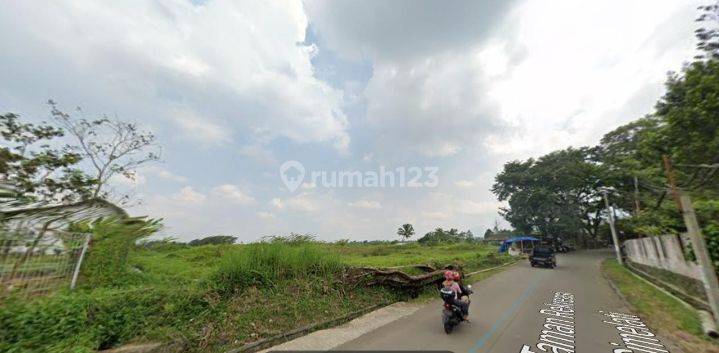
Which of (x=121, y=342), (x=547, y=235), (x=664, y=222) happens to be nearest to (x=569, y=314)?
(x=664, y=222)

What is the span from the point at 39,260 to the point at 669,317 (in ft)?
50.6

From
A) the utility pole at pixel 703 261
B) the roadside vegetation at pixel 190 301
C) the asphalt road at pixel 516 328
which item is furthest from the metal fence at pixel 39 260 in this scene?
the utility pole at pixel 703 261

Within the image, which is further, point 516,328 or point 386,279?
point 386,279

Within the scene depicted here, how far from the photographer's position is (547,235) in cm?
4319

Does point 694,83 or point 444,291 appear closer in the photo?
point 444,291

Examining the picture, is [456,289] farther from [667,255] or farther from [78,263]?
[667,255]

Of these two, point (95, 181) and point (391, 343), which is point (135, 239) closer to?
point (95, 181)

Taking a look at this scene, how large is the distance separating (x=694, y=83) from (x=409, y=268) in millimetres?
12953

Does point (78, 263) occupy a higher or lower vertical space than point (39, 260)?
lower

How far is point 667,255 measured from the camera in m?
14.1

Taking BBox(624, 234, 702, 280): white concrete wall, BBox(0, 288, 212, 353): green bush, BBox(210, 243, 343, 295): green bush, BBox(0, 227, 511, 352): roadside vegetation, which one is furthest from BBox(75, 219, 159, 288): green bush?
BBox(624, 234, 702, 280): white concrete wall

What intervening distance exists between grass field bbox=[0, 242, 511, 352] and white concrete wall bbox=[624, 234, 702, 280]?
1091cm

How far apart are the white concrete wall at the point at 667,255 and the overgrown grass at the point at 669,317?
1281 mm

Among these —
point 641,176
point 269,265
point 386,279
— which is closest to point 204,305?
point 269,265
